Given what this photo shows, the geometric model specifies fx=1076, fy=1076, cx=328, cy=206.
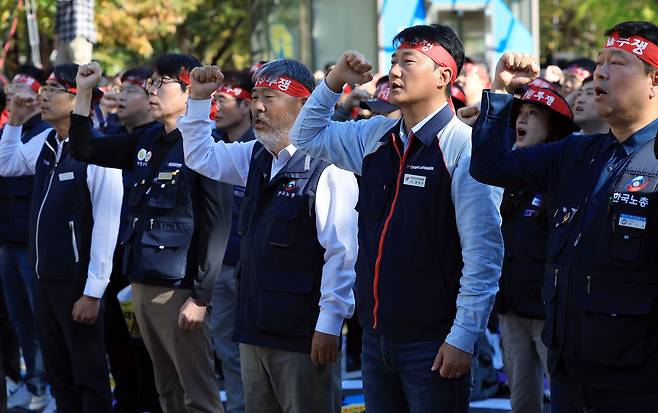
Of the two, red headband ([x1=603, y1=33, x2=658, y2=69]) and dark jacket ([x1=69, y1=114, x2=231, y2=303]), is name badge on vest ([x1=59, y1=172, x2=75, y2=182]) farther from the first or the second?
red headband ([x1=603, y1=33, x2=658, y2=69])

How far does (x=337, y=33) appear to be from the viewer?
19.9 meters

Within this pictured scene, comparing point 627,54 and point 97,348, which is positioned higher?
point 627,54

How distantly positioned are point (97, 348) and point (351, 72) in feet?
9.62

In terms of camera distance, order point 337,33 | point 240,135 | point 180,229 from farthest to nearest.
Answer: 1. point 337,33
2. point 240,135
3. point 180,229

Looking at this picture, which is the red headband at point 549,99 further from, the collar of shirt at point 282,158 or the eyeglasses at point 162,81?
the eyeglasses at point 162,81

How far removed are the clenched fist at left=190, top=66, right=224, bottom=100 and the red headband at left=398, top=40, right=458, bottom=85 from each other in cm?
118

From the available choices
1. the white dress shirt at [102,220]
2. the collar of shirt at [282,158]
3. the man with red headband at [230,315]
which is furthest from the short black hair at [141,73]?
the collar of shirt at [282,158]

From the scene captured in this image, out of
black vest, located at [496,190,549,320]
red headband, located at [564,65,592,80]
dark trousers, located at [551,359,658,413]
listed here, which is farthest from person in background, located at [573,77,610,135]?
dark trousers, located at [551,359,658,413]

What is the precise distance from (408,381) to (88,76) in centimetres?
269

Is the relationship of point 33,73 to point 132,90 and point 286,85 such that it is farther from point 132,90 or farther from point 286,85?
point 286,85

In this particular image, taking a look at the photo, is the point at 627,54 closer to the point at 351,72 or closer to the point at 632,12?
the point at 351,72

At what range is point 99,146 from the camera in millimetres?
6195

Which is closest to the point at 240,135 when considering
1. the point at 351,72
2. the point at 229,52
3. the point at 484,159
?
the point at 351,72

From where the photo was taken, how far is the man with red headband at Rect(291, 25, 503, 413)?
13.9 feet
